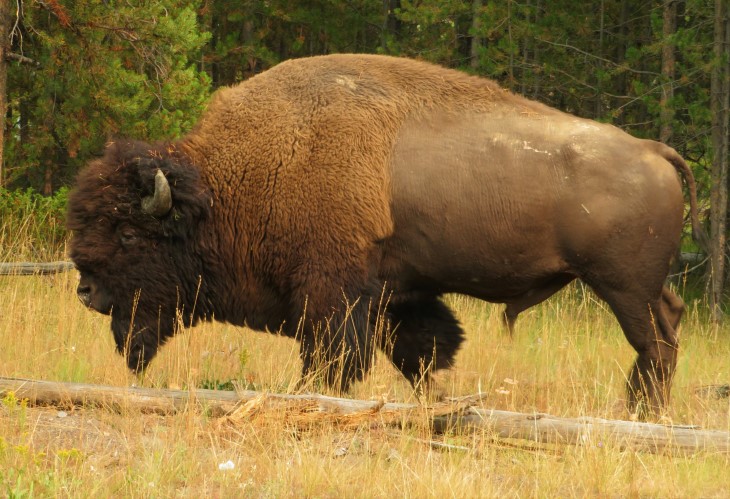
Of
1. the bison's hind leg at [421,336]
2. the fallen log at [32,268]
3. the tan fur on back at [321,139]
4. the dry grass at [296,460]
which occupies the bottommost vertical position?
the dry grass at [296,460]

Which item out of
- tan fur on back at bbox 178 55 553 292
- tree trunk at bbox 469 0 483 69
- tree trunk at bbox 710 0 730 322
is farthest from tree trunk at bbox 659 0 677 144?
tan fur on back at bbox 178 55 553 292

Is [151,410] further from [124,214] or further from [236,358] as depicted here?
[236,358]

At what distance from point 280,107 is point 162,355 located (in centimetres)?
244

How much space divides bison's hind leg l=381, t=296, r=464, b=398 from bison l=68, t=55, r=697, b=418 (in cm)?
15

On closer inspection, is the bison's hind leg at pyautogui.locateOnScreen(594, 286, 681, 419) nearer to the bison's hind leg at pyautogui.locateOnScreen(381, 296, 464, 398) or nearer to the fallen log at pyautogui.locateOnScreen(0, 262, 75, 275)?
the bison's hind leg at pyautogui.locateOnScreen(381, 296, 464, 398)

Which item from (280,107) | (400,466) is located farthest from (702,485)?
(280,107)

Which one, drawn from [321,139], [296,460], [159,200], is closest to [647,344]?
[321,139]

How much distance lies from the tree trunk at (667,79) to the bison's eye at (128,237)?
7269mm

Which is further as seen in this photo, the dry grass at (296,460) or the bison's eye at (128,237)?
the bison's eye at (128,237)

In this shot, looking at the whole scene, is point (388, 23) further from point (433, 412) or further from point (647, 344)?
point (433, 412)

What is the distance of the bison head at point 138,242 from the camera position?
6.71m

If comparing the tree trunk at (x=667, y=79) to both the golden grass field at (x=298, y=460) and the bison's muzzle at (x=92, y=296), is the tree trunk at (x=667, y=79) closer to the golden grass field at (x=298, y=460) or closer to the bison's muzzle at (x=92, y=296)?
the golden grass field at (x=298, y=460)

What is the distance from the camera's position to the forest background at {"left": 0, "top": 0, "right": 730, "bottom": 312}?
35.5 ft

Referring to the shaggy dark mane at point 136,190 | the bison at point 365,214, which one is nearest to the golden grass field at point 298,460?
the bison at point 365,214
